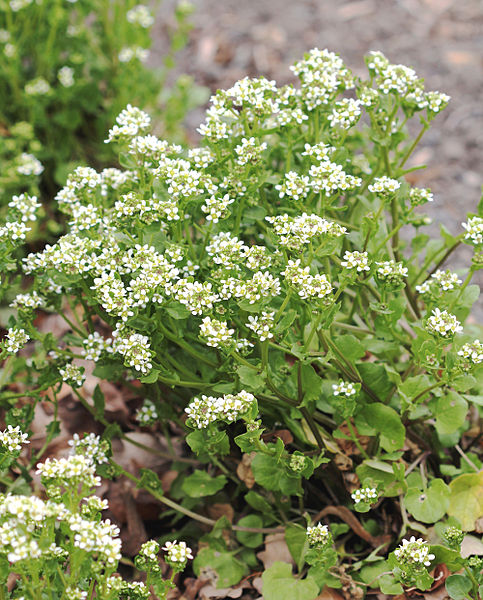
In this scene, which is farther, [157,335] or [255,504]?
[255,504]

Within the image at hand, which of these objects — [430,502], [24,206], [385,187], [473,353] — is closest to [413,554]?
[430,502]

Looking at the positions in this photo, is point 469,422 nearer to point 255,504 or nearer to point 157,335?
point 255,504

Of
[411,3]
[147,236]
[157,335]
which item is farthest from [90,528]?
[411,3]

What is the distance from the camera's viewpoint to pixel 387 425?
9.77ft

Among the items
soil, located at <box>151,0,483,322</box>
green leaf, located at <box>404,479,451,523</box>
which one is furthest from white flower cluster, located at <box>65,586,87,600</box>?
soil, located at <box>151,0,483,322</box>

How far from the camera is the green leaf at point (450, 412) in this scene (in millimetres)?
2936

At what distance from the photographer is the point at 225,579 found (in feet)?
10.2

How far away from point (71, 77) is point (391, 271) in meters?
2.95

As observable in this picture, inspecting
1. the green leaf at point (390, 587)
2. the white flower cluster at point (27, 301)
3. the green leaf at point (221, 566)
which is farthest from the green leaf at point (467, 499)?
the white flower cluster at point (27, 301)

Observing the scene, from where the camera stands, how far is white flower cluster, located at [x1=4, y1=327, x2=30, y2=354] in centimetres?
281

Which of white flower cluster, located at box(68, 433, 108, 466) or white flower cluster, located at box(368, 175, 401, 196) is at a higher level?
white flower cluster, located at box(368, 175, 401, 196)

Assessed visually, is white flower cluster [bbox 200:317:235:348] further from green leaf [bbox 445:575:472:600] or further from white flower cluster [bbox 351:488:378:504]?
Result: green leaf [bbox 445:575:472:600]

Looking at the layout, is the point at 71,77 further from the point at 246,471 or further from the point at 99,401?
the point at 246,471

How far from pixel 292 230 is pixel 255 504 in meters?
1.23
